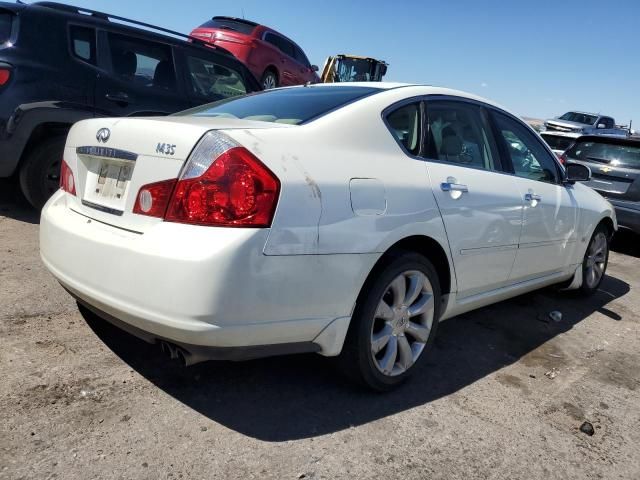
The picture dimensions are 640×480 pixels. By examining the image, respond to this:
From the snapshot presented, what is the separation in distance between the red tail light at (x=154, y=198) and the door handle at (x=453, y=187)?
4.71 ft

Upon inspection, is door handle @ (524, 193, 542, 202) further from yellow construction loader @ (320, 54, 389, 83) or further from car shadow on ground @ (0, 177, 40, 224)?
yellow construction loader @ (320, 54, 389, 83)

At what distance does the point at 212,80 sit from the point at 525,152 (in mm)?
3736

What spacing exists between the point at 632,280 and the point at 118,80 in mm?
5625

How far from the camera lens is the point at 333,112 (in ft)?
8.90

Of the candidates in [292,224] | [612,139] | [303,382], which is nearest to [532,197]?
[303,382]

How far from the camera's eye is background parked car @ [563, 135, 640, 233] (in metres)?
7.07

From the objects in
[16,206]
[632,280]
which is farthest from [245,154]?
[632,280]

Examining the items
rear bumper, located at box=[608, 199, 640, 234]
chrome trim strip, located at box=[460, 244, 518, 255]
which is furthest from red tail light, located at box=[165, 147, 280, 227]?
rear bumper, located at box=[608, 199, 640, 234]

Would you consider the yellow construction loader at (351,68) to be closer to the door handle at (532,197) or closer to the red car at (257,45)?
the red car at (257,45)

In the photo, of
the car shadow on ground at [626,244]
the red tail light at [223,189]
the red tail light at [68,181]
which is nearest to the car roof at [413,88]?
the red tail light at [223,189]

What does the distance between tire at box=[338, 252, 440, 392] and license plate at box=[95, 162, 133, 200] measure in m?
1.15

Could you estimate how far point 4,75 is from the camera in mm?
4605

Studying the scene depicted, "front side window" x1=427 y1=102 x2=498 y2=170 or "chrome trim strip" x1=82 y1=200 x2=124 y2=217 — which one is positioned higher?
"front side window" x1=427 y1=102 x2=498 y2=170

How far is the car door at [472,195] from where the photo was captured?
3049mm
